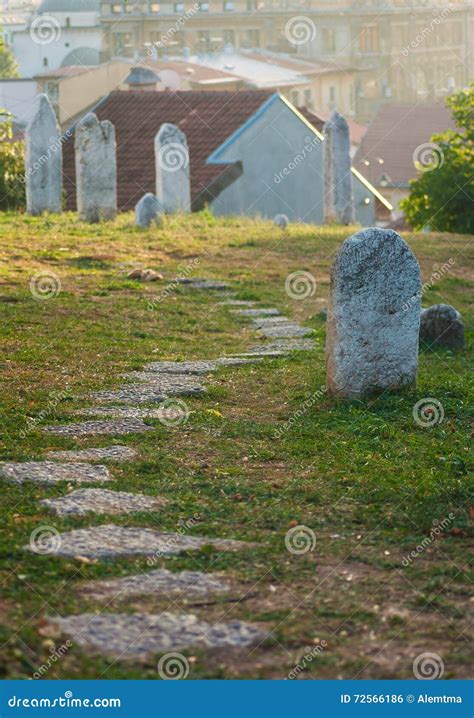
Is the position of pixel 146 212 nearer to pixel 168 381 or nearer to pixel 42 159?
pixel 42 159

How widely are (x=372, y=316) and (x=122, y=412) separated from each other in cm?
189

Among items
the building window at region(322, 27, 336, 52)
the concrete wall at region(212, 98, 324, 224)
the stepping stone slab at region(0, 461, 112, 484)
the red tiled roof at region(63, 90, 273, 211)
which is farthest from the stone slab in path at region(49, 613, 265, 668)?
the building window at region(322, 27, 336, 52)

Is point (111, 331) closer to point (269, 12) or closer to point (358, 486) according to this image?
point (358, 486)

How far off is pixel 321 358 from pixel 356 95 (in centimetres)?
7197

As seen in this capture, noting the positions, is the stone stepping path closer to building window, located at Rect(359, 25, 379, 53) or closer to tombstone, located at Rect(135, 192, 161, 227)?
tombstone, located at Rect(135, 192, 161, 227)

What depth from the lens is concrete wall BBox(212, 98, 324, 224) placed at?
3244cm

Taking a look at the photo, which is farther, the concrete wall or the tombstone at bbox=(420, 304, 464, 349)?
the concrete wall

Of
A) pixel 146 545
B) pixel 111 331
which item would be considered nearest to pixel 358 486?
pixel 146 545

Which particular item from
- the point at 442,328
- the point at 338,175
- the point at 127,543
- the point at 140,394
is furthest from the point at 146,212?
the point at 127,543

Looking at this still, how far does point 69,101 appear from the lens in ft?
139

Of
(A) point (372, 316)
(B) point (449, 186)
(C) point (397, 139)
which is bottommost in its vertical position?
(C) point (397, 139)

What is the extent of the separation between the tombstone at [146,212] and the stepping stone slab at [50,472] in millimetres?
13616

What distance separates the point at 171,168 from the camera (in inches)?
925

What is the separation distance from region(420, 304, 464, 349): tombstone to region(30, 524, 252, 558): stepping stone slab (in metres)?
5.63
